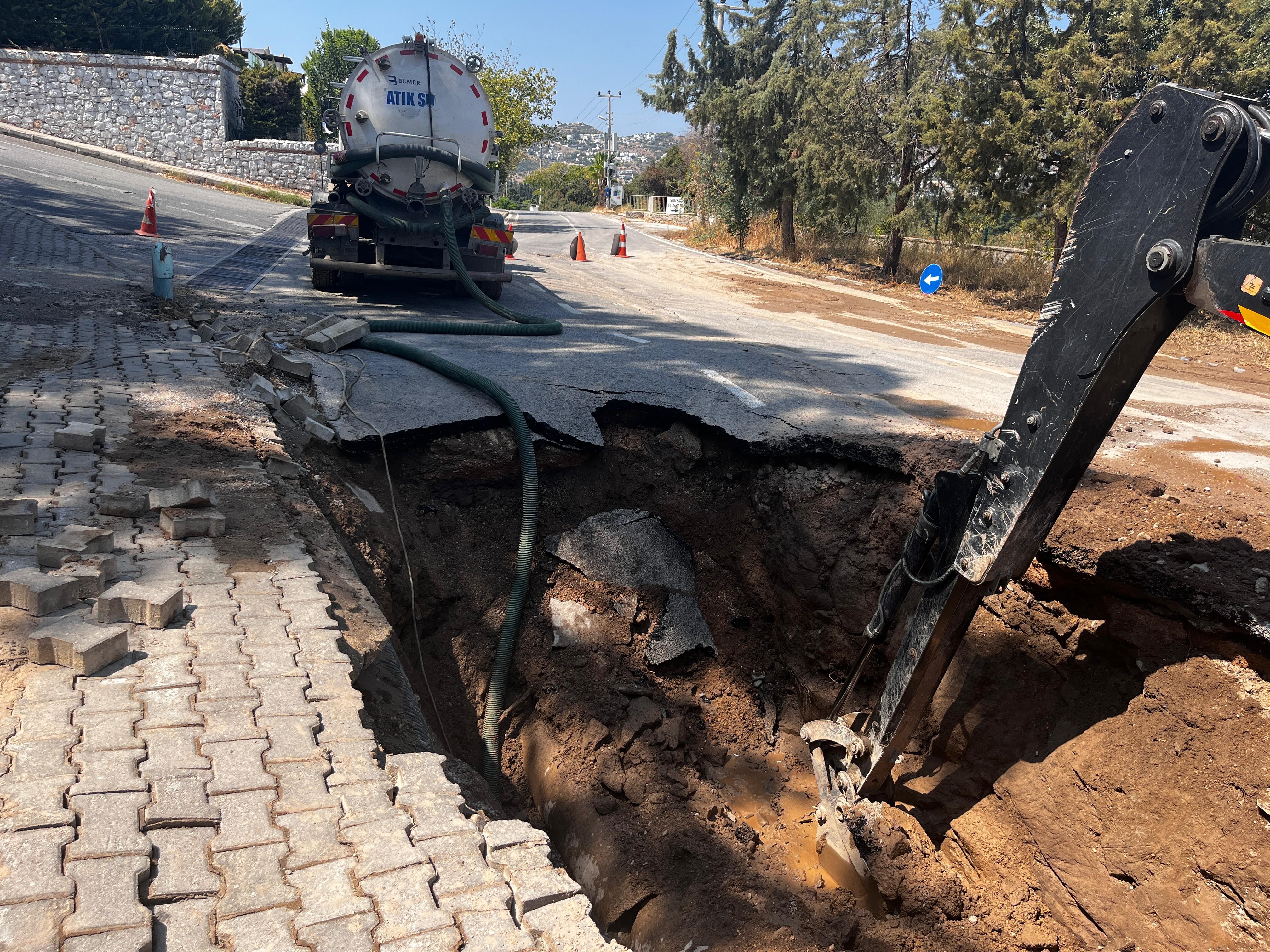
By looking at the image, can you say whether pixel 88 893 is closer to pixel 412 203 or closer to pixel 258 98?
pixel 412 203

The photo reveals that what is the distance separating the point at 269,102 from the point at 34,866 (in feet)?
113

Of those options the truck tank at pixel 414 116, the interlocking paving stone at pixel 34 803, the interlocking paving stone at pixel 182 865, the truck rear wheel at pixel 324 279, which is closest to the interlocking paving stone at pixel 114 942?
the interlocking paving stone at pixel 182 865

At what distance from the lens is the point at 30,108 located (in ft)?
85.5

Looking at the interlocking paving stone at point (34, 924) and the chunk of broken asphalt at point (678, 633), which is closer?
the interlocking paving stone at point (34, 924)

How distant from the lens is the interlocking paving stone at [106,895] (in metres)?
1.75

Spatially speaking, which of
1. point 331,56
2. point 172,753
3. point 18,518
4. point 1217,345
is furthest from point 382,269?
point 331,56

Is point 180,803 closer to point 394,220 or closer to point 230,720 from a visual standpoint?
point 230,720

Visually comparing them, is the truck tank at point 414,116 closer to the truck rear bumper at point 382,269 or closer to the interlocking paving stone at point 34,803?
the truck rear bumper at point 382,269

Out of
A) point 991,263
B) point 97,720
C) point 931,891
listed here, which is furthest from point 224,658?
point 991,263

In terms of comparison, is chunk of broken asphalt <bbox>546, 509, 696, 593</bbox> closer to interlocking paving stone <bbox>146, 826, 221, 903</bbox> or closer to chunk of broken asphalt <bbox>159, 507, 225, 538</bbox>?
chunk of broken asphalt <bbox>159, 507, 225, 538</bbox>

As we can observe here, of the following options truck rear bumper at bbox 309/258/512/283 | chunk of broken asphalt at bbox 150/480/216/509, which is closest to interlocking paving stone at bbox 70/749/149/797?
chunk of broken asphalt at bbox 150/480/216/509

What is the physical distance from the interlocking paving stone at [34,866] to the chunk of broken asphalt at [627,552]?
3385mm

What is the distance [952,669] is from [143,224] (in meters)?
14.7

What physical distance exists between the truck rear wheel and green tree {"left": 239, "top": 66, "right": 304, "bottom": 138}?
24.9 metres
